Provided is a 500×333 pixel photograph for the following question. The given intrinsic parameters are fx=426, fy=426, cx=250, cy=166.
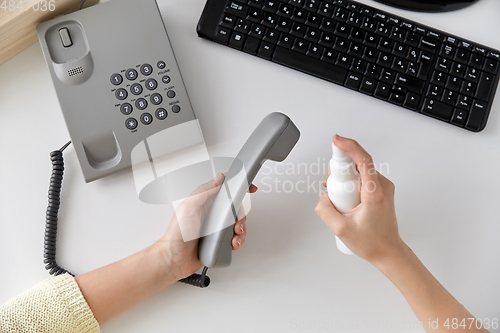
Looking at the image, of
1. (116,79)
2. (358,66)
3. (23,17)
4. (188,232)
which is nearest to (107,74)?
(116,79)

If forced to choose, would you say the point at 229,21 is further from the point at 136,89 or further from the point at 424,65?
the point at 424,65

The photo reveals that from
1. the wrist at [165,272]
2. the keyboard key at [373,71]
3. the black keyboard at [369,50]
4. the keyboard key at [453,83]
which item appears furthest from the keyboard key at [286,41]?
the wrist at [165,272]

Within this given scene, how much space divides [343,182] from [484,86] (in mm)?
269

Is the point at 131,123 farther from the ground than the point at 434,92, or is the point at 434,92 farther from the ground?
the point at 434,92

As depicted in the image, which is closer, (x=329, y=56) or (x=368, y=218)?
(x=368, y=218)

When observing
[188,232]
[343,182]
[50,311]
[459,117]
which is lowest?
[50,311]

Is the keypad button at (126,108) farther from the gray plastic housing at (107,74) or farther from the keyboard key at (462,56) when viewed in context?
the keyboard key at (462,56)

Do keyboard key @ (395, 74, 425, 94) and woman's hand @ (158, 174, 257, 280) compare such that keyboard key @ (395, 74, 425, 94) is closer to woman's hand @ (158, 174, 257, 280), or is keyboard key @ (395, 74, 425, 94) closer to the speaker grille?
woman's hand @ (158, 174, 257, 280)

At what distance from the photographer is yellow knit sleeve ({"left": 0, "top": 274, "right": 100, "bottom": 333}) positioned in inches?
18.8

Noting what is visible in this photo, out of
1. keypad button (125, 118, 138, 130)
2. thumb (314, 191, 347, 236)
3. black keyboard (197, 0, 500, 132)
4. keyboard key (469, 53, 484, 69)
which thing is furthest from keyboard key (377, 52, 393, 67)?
keypad button (125, 118, 138, 130)

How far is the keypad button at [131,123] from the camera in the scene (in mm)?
521

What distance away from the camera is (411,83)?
552 mm

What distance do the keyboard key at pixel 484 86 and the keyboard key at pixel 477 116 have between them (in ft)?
0.03

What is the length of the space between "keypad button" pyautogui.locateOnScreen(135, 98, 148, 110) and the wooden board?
0.16 meters
